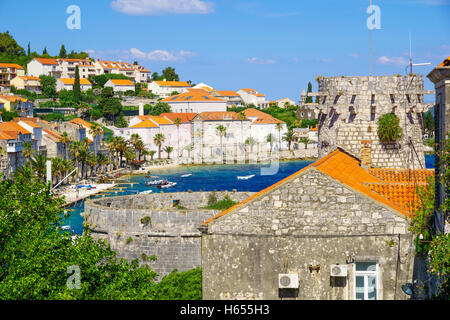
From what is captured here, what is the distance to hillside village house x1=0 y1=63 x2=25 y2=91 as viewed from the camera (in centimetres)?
16988

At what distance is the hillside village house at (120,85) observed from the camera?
591 ft

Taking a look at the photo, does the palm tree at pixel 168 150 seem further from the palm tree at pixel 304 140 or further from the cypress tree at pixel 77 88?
the cypress tree at pixel 77 88

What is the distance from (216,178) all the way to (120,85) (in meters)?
73.7

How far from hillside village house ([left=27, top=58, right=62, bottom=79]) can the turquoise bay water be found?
7005 cm

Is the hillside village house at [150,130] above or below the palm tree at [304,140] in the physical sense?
above

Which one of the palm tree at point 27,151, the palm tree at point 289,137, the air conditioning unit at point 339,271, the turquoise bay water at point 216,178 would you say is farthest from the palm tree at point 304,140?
the air conditioning unit at point 339,271

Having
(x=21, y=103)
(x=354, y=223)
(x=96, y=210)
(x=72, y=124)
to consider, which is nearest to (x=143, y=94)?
(x=21, y=103)

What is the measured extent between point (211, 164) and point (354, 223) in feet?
441

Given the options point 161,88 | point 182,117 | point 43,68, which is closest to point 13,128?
point 182,117

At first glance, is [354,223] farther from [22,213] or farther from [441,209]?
[22,213]

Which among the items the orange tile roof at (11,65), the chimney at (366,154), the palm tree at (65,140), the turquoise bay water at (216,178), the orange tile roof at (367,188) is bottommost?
the turquoise bay water at (216,178)

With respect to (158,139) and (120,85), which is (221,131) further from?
(120,85)

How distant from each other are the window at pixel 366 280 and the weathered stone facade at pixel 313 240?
0.08 metres

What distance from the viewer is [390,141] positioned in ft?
54.9
